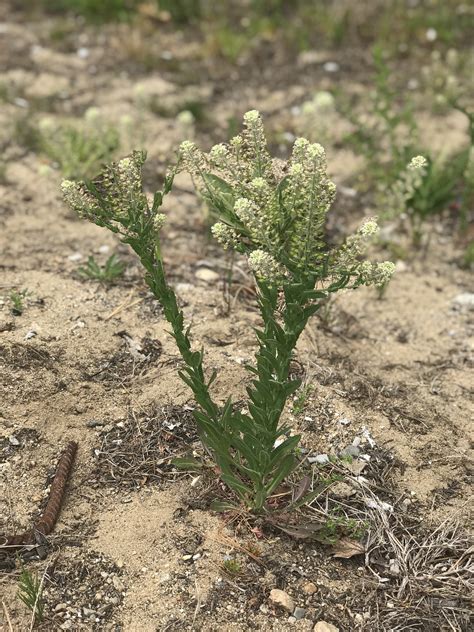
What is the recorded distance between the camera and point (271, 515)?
279 cm

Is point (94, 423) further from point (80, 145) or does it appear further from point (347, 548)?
point (80, 145)

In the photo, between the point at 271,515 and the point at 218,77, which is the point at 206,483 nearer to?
the point at 271,515

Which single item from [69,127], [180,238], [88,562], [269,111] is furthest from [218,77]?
[88,562]

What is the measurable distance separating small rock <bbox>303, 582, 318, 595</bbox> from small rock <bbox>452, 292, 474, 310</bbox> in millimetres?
2364

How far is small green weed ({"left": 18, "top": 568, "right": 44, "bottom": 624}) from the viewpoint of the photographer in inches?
96.3

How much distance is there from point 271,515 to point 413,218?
121 inches

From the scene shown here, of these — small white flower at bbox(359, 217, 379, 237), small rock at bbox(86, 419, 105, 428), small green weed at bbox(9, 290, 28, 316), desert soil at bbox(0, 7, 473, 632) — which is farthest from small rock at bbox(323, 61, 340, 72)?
small white flower at bbox(359, 217, 379, 237)

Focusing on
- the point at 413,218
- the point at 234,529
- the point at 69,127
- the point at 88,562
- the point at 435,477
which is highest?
the point at 69,127

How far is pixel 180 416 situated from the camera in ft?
10.6

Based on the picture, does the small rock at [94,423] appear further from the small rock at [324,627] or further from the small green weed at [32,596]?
the small rock at [324,627]

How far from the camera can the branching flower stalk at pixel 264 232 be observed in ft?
7.00

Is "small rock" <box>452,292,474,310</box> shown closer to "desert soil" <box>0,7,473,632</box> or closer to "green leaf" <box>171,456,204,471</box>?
"desert soil" <box>0,7,473,632</box>

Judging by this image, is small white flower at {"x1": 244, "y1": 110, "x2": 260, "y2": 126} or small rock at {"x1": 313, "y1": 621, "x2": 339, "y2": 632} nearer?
small white flower at {"x1": 244, "y1": 110, "x2": 260, "y2": 126}

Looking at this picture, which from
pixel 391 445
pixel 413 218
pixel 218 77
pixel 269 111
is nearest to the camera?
pixel 391 445
